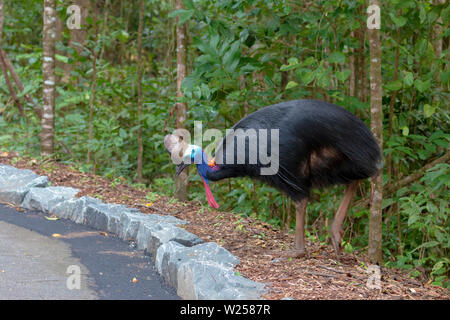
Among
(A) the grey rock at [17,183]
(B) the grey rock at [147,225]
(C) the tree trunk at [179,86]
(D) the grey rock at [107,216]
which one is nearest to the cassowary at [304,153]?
(B) the grey rock at [147,225]

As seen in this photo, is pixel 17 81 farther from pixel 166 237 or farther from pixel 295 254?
pixel 295 254

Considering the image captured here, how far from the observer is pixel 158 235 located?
14.1 ft

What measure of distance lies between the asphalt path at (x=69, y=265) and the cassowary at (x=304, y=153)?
939mm

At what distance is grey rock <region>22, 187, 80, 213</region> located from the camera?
542 cm

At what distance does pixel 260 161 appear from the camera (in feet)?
12.6

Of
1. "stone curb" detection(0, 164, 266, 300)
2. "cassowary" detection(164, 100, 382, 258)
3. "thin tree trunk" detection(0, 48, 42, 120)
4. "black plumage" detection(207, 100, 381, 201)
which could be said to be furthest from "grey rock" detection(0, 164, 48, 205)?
"black plumage" detection(207, 100, 381, 201)

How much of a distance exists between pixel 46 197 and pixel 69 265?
1.69 metres

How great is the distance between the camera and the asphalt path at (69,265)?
3461 mm

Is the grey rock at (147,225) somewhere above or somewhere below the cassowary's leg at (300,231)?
below

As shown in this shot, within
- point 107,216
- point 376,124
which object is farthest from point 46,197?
point 376,124

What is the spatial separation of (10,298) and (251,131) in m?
1.91

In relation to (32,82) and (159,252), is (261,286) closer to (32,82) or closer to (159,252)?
(159,252)

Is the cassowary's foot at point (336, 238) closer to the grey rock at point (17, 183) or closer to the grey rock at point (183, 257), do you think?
the grey rock at point (183, 257)

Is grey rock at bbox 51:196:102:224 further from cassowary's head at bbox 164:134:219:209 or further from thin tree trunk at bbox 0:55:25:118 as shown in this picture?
thin tree trunk at bbox 0:55:25:118
